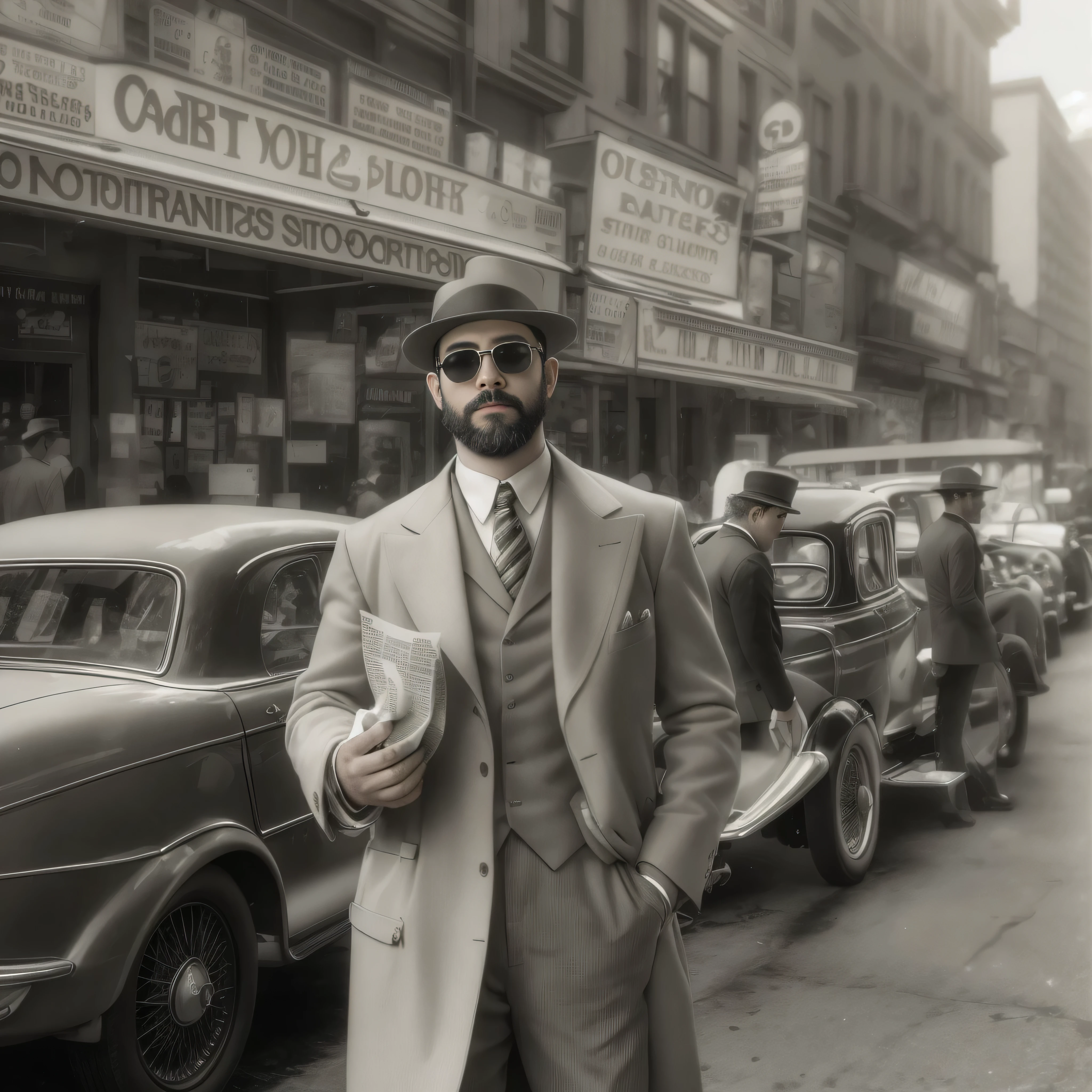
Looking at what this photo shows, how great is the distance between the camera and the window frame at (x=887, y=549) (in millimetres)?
6191

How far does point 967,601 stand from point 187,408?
6.70 metres

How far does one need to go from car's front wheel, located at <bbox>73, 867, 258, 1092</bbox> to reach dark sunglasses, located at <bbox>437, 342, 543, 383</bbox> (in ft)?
5.97

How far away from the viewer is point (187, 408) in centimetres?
1034

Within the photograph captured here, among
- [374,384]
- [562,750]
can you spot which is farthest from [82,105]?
[562,750]

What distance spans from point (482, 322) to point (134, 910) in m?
1.84

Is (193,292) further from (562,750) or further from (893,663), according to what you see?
(562,750)

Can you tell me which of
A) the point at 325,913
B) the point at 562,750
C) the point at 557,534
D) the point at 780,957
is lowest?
the point at 780,957

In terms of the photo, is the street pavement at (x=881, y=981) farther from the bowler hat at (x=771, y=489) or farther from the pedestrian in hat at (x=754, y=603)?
the bowler hat at (x=771, y=489)

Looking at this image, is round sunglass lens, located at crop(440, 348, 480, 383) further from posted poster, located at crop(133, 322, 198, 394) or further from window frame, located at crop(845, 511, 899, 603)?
posted poster, located at crop(133, 322, 198, 394)

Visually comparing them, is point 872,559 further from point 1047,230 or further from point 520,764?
point 1047,230

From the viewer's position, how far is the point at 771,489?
510 centimetres

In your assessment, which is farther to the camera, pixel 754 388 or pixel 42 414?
pixel 754 388

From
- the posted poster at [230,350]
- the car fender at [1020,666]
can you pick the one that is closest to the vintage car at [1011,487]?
the car fender at [1020,666]

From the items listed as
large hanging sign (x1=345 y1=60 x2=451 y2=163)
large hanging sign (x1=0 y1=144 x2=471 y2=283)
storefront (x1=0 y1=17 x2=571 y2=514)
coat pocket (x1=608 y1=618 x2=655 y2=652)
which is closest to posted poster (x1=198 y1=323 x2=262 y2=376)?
storefront (x1=0 y1=17 x2=571 y2=514)
